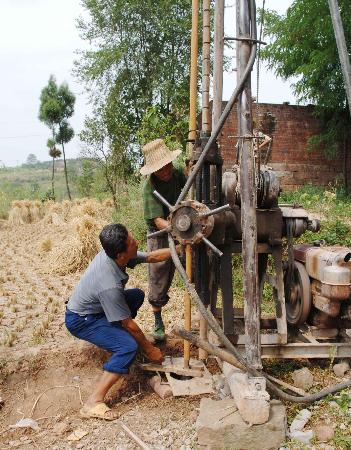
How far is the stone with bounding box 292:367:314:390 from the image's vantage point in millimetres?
3865

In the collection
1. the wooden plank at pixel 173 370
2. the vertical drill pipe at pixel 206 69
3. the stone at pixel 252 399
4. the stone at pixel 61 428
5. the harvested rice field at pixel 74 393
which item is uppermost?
the vertical drill pipe at pixel 206 69

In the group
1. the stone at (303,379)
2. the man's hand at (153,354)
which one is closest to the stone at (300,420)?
the stone at (303,379)

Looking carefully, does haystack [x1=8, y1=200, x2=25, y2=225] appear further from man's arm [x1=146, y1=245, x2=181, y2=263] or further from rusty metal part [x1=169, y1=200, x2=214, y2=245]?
rusty metal part [x1=169, y1=200, x2=214, y2=245]

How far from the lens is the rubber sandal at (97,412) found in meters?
3.58

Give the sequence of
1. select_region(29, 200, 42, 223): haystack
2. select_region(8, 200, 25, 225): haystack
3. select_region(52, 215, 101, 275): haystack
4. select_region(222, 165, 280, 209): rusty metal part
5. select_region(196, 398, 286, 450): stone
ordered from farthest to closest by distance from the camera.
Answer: select_region(29, 200, 42, 223): haystack
select_region(8, 200, 25, 225): haystack
select_region(52, 215, 101, 275): haystack
select_region(222, 165, 280, 209): rusty metal part
select_region(196, 398, 286, 450): stone

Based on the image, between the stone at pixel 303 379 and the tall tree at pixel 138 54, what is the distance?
39.3 ft

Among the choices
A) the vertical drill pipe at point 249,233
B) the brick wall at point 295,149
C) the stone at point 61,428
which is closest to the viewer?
the vertical drill pipe at point 249,233

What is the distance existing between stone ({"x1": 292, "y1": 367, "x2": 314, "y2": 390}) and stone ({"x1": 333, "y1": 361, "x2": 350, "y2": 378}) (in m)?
0.32

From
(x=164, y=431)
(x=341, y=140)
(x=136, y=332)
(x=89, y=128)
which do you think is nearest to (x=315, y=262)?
(x=136, y=332)

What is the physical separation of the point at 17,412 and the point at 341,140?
11.7 meters

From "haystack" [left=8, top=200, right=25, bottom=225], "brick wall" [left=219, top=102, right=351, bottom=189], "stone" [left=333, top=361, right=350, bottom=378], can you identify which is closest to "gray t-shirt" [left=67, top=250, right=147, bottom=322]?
"stone" [left=333, top=361, right=350, bottom=378]

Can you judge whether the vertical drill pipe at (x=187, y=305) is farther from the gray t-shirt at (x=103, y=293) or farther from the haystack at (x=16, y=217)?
the haystack at (x=16, y=217)

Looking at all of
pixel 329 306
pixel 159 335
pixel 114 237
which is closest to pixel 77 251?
pixel 159 335

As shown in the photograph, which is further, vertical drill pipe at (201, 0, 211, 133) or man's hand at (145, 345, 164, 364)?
man's hand at (145, 345, 164, 364)
